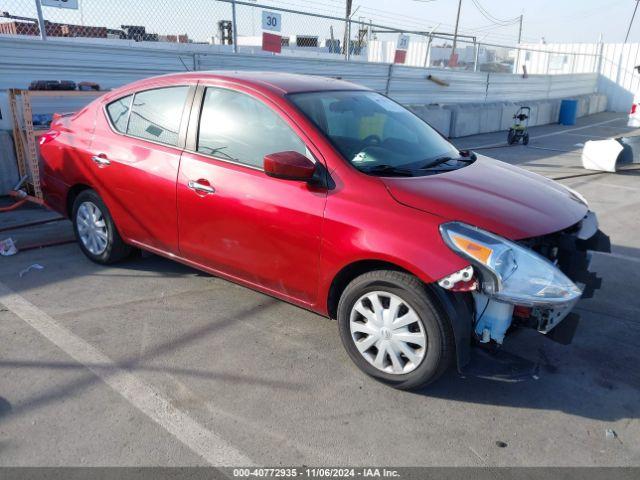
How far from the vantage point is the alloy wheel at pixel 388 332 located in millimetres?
2961

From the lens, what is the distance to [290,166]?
3.11 metres

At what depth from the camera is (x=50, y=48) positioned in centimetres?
759

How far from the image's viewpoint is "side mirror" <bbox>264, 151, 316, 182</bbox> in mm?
3117

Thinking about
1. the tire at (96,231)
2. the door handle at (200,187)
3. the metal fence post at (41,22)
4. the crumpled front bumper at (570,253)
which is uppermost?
Answer: the metal fence post at (41,22)

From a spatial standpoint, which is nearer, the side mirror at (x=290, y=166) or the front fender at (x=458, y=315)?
the front fender at (x=458, y=315)

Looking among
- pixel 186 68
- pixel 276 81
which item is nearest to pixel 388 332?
pixel 276 81

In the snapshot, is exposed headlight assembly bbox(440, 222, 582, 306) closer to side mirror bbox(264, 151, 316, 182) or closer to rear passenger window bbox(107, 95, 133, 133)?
side mirror bbox(264, 151, 316, 182)

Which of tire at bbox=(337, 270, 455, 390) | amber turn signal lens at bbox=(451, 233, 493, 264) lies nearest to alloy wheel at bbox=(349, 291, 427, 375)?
tire at bbox=(337, 270, 455, 390)

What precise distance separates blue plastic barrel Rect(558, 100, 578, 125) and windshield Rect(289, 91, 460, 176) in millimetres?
18339

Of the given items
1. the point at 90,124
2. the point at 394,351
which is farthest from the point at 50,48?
the point at 394,351

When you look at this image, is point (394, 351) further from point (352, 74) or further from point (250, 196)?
point (352, 74)

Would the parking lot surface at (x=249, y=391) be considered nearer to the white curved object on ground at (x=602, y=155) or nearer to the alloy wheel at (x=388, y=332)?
the alloy wheel at (x=388, y=332)

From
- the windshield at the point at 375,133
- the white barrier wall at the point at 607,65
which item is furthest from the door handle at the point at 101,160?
the white barrier wall at the point at 607,65

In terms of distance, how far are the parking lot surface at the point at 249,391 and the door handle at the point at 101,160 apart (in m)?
0.96
